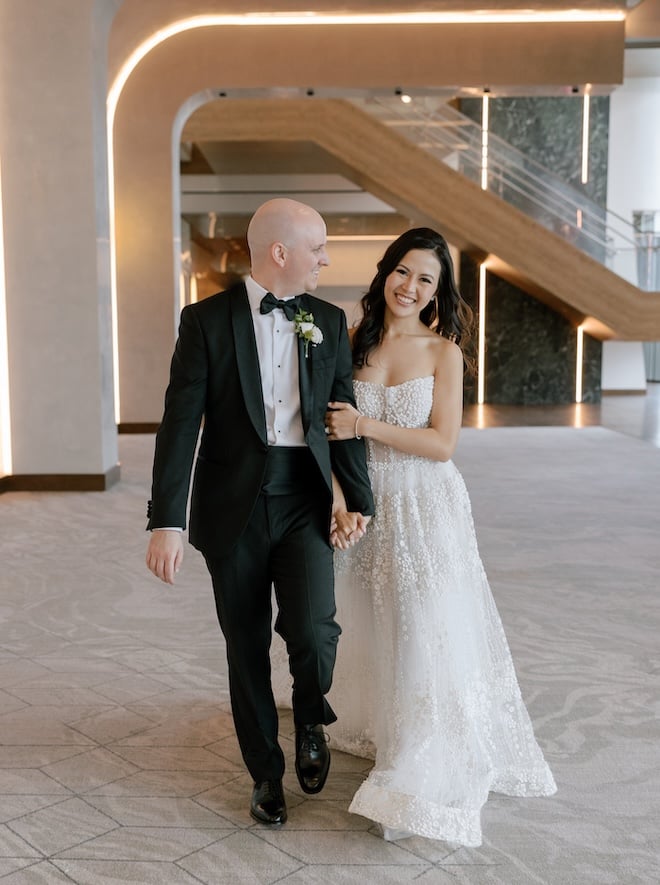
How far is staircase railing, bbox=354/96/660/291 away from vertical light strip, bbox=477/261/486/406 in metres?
2.31

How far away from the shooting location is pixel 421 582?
115 inches

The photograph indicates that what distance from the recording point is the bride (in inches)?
111

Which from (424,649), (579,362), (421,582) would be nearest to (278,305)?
(421,582)

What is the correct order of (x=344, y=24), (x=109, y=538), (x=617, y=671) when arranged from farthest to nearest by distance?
(x=344, y=24), (x=109, y=538), (x=617, y=671)

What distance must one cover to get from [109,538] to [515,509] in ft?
10.4

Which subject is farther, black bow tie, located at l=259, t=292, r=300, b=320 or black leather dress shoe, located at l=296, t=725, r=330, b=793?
black leather dress shoe, located at l=296, t=725, r=330, b=793

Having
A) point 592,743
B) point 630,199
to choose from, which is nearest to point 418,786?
point 592,743

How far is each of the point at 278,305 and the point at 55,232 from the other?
6357 millimetres

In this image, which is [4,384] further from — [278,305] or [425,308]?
[278,305]

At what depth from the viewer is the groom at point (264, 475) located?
8.60ft

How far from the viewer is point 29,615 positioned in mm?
4926

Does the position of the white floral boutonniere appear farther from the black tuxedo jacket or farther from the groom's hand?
the groom's hand

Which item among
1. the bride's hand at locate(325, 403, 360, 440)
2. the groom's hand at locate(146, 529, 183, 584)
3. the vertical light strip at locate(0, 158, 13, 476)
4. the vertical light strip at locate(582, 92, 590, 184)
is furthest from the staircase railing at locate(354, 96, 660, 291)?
the groom's hand at locate(146, 529, 183, 584)

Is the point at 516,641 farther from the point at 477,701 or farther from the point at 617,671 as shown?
the point at 477,701
